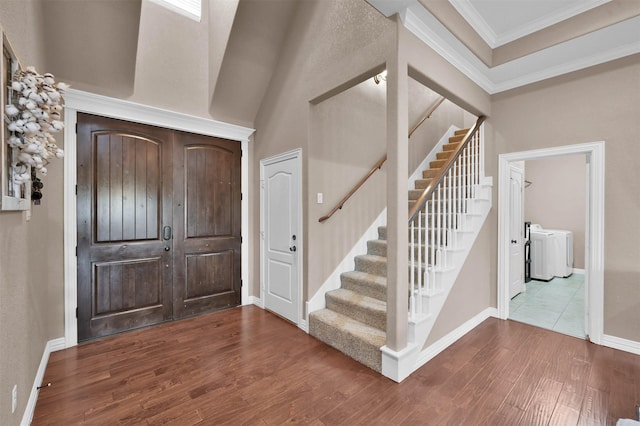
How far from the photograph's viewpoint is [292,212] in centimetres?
→ 347

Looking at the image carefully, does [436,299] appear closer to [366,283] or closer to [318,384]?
[366,283]

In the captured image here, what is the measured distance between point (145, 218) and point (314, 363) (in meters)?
2.54

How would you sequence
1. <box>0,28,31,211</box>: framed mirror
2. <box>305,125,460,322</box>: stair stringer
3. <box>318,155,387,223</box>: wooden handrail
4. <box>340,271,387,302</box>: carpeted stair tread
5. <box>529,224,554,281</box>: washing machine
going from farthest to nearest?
<box>529,224,554,281</box>: washing machine
<box>318,155,387,223</box>: wooden handrail
<box>305,125,460,322</box>: stair stringer
<box>340,271,387,302</box>: carpeted stair tread
<box>0,28,31,211</box>: framed mirror

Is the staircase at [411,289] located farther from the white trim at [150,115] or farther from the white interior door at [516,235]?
the white trim at [150,115]

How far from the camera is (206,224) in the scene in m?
3.79

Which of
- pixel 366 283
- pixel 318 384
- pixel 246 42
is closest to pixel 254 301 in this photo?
pixel 366 283

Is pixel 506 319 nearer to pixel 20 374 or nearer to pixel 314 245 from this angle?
pixel 314 245

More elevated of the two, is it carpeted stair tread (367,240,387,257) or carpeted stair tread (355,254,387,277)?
carpeted stair tread (367,240,387,257)

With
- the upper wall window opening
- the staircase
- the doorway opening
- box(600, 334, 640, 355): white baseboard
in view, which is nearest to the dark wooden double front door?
the upper wall window opening

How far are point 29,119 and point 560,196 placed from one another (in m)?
8.21

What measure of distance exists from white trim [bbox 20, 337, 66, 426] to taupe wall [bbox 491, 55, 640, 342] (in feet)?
16.1

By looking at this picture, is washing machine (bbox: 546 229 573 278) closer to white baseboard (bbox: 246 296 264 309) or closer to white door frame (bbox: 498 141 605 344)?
white door frame (bbox: 498 141 605 344)

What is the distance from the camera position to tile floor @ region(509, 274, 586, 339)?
10.9 ft

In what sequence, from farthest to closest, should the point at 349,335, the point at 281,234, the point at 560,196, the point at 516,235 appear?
the point at 560,196
the point at 516,235
the point at 281,234
the point at 349,335
